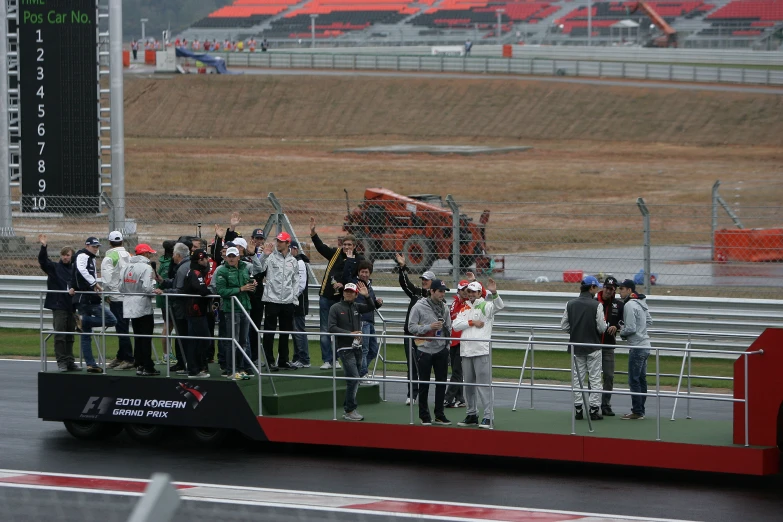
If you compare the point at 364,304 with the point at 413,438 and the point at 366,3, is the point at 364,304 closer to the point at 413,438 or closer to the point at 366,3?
the point at 413,438

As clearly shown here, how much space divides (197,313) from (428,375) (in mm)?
2542

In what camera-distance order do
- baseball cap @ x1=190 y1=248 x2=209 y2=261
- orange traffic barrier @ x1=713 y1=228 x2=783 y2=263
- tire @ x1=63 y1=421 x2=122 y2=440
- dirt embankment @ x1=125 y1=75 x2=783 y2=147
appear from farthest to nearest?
1. dirt embankment @ x1=125 y1=75 x2=783 y2=147
2. orange traffic barrier @ x1=713 y1=228 x2=783 y2=263
3. tire @ x1=63 y1=421 x2=122 y2=440
4. baseball cap @ x1=190 y1=248 x2=209 y2=261

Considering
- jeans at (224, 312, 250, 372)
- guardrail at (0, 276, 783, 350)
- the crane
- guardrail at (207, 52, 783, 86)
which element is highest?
the crane

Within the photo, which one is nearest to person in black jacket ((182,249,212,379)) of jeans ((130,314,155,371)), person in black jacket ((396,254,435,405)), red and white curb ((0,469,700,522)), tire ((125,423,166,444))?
jeans ((130,314,155,371))

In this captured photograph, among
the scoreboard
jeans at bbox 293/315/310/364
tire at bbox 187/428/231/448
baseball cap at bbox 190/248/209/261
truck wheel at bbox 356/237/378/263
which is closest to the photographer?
tire at bbox 187/428/231/448

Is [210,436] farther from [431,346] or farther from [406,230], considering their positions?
[406,230]

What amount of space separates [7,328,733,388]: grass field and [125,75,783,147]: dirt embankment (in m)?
34.4

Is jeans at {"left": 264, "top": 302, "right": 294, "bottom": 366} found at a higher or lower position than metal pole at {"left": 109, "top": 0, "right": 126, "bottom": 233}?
lower

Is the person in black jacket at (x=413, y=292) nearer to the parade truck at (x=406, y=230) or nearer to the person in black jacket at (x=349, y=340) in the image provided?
the person in black jacket at (x=349, y=340)

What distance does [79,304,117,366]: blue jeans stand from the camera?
13.4 m

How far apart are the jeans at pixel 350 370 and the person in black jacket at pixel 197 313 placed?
148cm

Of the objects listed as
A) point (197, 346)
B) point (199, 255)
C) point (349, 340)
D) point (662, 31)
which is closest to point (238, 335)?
point (197, 346)

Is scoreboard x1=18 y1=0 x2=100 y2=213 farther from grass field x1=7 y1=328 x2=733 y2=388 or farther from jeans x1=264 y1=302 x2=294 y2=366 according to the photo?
jeans x1=264 y1=302 x2=294 y2=366

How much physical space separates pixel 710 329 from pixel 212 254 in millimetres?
7522
